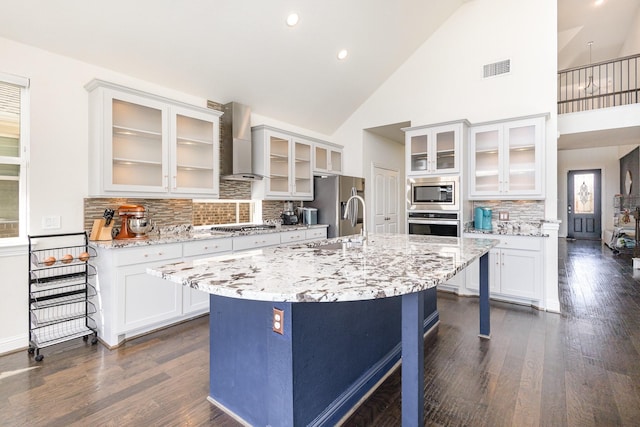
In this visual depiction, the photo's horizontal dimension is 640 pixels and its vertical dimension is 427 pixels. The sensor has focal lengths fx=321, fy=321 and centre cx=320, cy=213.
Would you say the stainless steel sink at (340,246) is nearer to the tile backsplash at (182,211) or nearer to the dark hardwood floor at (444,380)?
the dark hardwood floor at (444,380)

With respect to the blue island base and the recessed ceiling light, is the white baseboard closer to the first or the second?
the blue island base

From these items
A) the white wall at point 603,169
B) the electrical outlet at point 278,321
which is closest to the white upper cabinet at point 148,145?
the electrical outlet at point 278,321

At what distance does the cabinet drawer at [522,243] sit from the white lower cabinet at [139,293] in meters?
3.47

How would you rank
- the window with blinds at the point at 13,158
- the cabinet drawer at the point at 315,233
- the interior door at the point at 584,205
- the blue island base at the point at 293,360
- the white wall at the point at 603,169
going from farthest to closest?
1. the interior door at the point at 584,205
2. the white wall at the point at 603,169
3. the cabinet drawer at the point at 315,233
4. the window with blinds at the point at 13,158
5. the blue island base at the point at 293,360

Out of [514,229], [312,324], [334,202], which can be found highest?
[334,202]

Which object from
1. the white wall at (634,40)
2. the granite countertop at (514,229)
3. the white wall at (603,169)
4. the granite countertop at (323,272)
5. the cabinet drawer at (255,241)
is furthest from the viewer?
the white wall at (603,169)

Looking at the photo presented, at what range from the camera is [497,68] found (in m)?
4.50

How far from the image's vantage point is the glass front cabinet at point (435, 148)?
168 inches

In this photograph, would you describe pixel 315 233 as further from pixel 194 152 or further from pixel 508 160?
pixel 508 160

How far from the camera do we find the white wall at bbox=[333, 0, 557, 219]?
4117mm

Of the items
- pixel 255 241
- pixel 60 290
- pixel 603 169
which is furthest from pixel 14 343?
pixel 603 169

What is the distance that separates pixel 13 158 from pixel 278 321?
2.95m

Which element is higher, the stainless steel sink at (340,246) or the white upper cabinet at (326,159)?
the white upper cabinet at (326,159)

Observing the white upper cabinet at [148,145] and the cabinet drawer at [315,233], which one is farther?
the cabinet drawer at [315,233]
